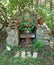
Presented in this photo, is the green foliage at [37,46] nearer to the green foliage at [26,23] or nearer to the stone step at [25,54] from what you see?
the stone step at [25,54]

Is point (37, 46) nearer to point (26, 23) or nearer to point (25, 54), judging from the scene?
point (25, 54)

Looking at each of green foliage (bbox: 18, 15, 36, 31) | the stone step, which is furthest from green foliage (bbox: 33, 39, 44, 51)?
green foliage (bbox: 18, 15, 36, 31)

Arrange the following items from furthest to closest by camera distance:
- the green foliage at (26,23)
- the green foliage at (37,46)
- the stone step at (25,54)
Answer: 1. the green foliage at (26,23)
2. the green foliage at (37,46)
3. the stone step at (25,54)

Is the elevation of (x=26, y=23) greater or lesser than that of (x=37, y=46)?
greater

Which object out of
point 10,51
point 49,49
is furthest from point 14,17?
point 49,49

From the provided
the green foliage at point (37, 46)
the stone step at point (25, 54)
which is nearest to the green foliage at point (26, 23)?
the green foliage at point (37, 46)

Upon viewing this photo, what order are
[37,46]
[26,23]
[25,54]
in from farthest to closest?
[26,23]
[37,46]
[25,54]

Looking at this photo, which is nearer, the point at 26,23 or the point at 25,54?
the point at 25,54

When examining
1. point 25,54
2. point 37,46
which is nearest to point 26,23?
point 37,46

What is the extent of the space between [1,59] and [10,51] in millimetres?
438

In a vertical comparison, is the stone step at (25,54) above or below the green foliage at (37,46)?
below

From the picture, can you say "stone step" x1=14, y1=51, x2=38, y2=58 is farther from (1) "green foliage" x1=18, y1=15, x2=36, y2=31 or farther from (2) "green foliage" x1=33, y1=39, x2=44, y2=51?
(1) "green foliage" x1=18, y1=15, x2=36, y2=31

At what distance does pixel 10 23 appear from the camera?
4695mm

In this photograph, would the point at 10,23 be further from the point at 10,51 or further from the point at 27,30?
the point at 10,51
